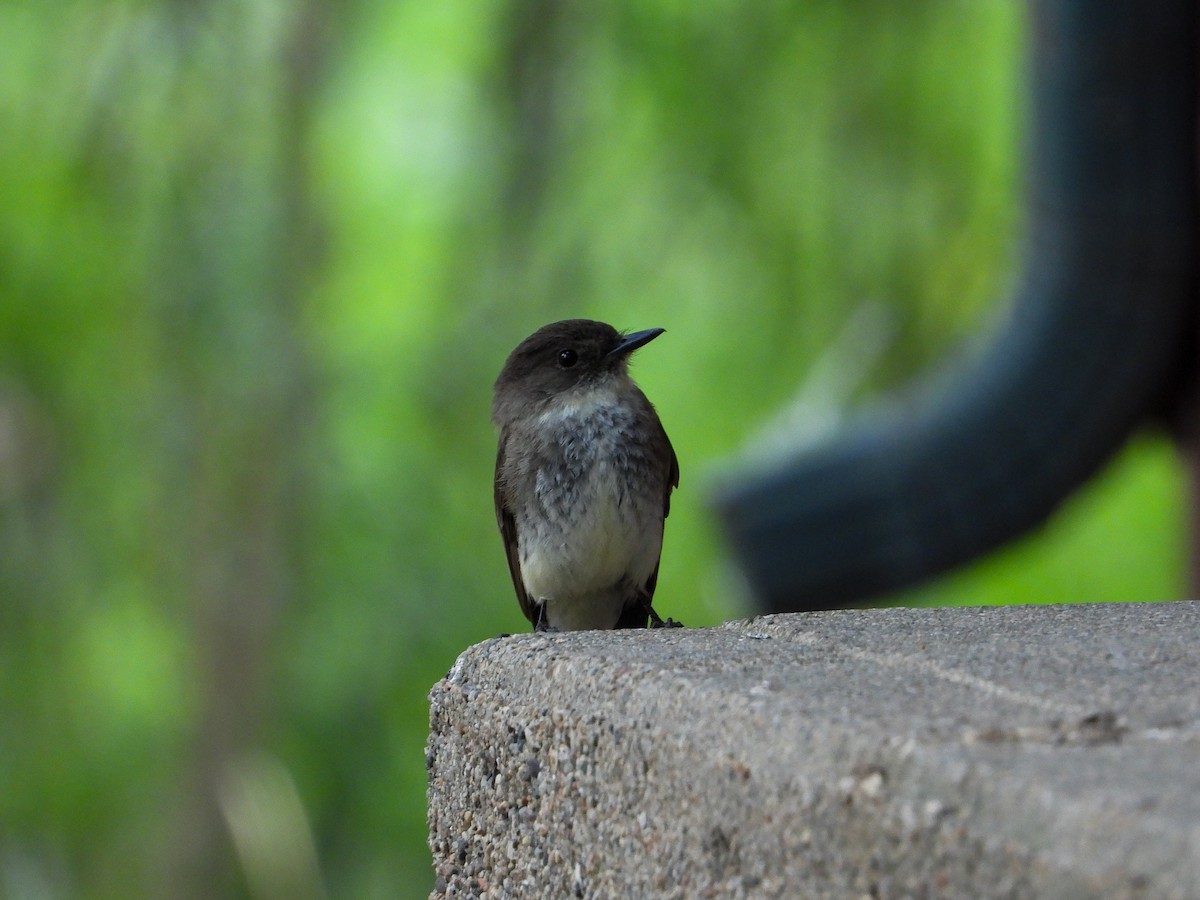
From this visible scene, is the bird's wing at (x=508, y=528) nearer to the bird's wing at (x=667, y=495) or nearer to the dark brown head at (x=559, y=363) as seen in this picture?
the dark brown head at (x=559, y=363)

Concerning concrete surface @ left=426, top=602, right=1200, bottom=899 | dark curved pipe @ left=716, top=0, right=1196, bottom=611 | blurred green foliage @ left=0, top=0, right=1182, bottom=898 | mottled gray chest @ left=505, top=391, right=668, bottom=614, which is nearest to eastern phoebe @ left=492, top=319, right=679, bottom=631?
mottled gray chest @ left=505, top=391, right=668, bottom=614

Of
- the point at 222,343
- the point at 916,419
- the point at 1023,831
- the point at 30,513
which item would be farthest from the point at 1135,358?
the point at 30,513

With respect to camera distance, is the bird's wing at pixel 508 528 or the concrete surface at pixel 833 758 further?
the bird's wing at pixel 508 528

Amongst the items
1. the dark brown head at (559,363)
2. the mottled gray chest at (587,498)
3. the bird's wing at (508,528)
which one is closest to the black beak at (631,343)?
the dark brown head at (559,363)

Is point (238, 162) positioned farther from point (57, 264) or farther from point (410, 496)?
point (410, 496)

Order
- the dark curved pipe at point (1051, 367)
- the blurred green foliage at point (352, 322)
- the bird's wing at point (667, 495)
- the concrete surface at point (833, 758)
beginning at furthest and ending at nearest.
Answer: the blurred green foliage at point (352, 322) < the dark curved pipe at point (1051, 367) < the bird's wing at point (667, 495) < the concrete surface at point (833, 758)

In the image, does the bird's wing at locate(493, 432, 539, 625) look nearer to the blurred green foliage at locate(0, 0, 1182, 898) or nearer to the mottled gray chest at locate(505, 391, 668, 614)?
the mottled gray chest at locate(505, 391, 668, 614)
